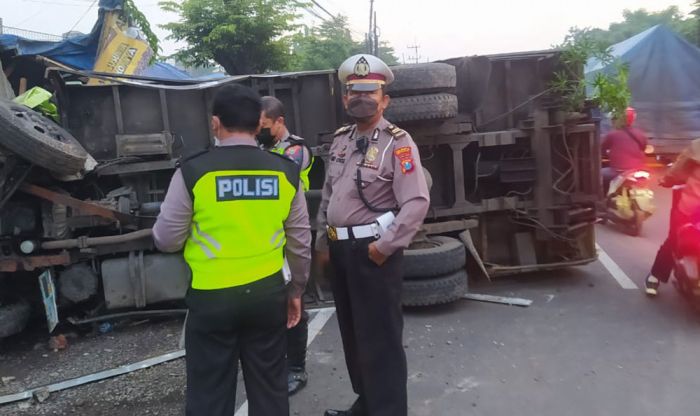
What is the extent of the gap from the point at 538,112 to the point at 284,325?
14.1 feet

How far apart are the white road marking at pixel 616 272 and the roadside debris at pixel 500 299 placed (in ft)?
3.70

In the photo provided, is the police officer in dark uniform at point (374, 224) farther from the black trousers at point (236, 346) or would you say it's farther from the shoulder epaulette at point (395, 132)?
the black trousers at point (236, 346)

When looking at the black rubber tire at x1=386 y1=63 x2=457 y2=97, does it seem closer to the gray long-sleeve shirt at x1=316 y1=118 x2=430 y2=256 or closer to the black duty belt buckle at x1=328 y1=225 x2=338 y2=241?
the gray long-sleeve shirt at x1=316 y1=118 x2=430 y2=256

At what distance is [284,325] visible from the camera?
2838mm

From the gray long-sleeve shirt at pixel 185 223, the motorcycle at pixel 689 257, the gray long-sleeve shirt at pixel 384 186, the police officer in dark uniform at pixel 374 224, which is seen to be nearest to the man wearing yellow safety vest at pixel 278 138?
the gray long-sleeve shirt at pixel 384 186

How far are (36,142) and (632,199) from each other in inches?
284

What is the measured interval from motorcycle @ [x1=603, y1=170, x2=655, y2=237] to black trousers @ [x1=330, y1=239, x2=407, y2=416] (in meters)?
5.83

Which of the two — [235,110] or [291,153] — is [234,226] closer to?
[235,110]

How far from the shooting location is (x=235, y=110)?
2.62m

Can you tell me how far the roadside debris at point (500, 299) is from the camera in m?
5.62

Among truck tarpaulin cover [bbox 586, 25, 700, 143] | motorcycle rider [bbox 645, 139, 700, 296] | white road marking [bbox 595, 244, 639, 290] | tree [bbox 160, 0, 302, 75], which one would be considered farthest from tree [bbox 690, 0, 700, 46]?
motorcycle rider [bbox 645, 139, 700, 296]

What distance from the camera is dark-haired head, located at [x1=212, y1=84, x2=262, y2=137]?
2.61 m

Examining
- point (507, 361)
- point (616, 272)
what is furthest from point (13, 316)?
point (616, 272)

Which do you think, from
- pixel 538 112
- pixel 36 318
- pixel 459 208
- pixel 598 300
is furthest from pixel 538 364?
pixel 36 318
